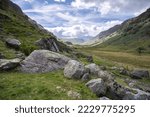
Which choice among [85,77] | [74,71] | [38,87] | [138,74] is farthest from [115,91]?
[138,74]

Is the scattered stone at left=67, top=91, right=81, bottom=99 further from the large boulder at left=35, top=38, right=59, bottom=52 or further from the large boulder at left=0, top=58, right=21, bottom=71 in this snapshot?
the large boulder at left=35, top=38, right=59, bottom=52

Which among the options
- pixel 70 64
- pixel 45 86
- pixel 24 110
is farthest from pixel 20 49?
pixel 24 110

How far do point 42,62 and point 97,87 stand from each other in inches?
407

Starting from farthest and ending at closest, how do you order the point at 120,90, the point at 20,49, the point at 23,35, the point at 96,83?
the point at 23,35, the point at 20,49, the point at 120,90, the point at 96,83

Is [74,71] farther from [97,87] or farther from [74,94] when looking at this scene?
[74,94]

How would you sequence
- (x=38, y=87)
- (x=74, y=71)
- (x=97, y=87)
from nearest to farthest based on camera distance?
1. (x=38, y=87)
2. (x=97, y=87)
3. (x=74, y=71)

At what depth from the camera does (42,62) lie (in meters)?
37.9

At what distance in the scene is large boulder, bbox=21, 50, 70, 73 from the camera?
36.7m

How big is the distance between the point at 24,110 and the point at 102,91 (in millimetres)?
12406

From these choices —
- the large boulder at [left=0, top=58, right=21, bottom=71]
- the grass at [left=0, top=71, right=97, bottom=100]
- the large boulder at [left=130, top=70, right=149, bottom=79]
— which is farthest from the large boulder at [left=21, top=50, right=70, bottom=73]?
the large boulder at [left=130, top=70, right=149, bottom=79]

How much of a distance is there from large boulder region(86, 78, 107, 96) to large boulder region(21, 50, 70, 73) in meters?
7.95

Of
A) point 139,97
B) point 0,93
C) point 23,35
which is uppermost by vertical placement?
point 23,35

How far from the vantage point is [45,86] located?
29.3 meters

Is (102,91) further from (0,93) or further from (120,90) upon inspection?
(0,93)
